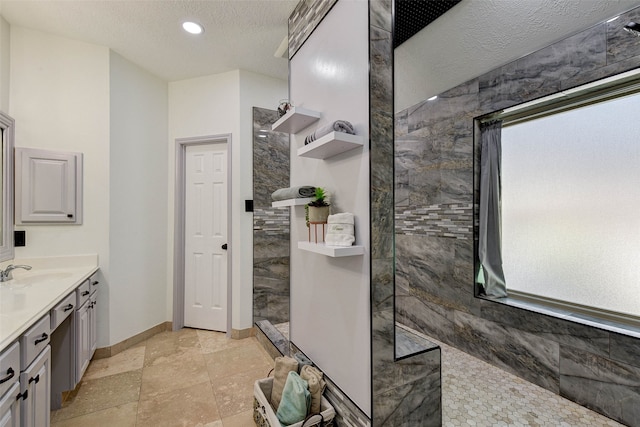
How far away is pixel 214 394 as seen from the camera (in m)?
2.19

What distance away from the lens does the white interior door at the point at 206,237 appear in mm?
3314

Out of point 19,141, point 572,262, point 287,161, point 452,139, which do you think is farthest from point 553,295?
point 19,141

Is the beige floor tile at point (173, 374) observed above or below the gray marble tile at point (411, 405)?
below

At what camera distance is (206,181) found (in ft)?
11.1

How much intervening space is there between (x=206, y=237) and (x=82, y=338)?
4.63ft

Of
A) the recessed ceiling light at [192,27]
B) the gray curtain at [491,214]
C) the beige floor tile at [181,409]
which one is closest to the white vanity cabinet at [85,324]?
the beige floor tile at [181,409]

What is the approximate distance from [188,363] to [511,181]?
3.14 m

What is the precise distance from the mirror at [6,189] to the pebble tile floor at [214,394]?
1173 millimetres

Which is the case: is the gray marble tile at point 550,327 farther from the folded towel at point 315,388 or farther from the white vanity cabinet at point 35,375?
the white vanity cabinet at point 35,375

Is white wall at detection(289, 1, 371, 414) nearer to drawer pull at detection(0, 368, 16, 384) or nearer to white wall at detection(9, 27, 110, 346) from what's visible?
drawer pull at detection(0, 368, 16, 384)

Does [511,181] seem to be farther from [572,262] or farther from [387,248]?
[387,248]

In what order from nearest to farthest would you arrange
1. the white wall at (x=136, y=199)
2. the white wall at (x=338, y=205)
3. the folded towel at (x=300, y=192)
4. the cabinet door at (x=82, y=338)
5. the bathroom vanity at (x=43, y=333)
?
the bathroom vanity at (x=43, y=333) → the white wall at (x=338, y=205) → the folded towel at (x=300, y=192) → the cabinet door at (x=82, y=338) → the white wall at (x=136, y=199)

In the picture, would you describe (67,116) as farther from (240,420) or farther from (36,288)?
(240,420)

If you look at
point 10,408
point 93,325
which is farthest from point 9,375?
point 93,325
